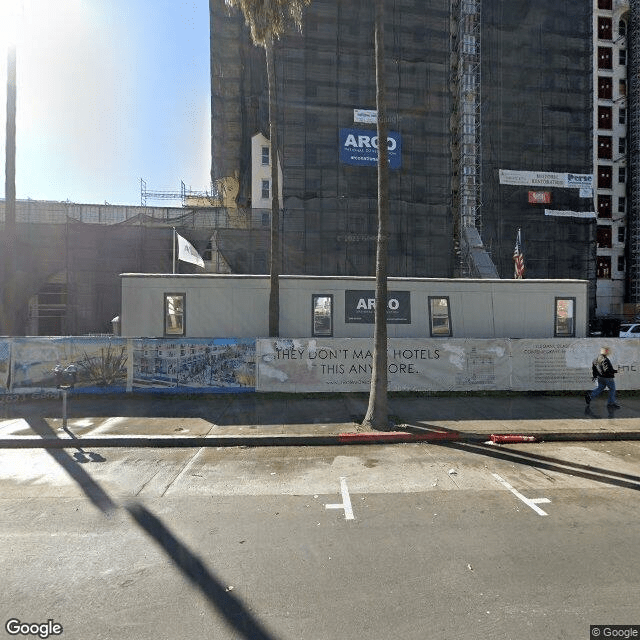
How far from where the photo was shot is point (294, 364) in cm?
1106

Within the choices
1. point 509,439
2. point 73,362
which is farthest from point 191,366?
point 509,439

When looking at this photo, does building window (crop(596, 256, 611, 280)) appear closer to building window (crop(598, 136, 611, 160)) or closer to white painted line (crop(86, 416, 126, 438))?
building window (crop(598, 136, 611, 160))

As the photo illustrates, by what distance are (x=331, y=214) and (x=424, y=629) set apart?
74.3 ft

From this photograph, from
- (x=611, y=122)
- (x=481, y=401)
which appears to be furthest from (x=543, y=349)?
(x=611, y=122)

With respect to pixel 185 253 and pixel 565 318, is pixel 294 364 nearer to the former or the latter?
pixel 185 253

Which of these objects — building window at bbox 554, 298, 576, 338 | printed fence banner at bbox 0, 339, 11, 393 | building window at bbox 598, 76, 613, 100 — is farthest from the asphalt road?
building window at bbox 598, 76, 613, 100

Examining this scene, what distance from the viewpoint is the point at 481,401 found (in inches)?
407

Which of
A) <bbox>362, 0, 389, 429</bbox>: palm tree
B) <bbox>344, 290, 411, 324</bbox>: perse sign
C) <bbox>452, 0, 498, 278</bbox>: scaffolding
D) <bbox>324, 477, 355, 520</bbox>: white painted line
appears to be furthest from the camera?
<bbox>452, 0, 498, 278</bbox>: scaffolding

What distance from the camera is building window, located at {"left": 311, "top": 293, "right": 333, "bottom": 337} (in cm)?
1346

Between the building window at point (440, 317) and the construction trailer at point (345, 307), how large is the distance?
34mm

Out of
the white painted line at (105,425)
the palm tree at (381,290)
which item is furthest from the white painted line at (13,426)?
the palm tree at (381,290)

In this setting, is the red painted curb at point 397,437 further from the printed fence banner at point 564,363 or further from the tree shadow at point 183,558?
the printed fence banner at point 564,363

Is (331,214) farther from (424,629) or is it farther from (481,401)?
(424,629)

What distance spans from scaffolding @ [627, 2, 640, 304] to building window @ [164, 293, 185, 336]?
41.0 meters
